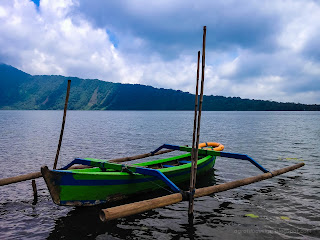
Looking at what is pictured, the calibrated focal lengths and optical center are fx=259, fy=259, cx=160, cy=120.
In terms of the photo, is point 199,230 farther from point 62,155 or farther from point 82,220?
point 62,155

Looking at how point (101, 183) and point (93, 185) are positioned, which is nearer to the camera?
point (93, 185)

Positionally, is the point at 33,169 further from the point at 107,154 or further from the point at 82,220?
the point at 82,220

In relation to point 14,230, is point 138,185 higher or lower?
higher

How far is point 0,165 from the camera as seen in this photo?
60.5 ft

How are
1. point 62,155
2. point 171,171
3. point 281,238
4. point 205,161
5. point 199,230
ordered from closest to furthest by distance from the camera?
point 281,238 → point 199,230 → point 171,171 → point 205,161 → point 62,155

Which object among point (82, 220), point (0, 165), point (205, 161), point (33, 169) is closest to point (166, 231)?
point (82, 220)

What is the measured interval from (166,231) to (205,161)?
6.54 meters

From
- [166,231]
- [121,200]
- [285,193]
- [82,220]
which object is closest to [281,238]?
[166,231]

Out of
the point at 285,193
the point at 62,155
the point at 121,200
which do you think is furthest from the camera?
the point at 62,155

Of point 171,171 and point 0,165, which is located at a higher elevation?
point 171,171

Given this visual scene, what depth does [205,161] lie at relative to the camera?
14.3 meters

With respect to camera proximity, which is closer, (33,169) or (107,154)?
(33,169)

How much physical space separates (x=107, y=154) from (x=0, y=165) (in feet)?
28.9

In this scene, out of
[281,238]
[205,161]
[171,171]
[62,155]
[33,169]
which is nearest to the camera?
[281,238]
